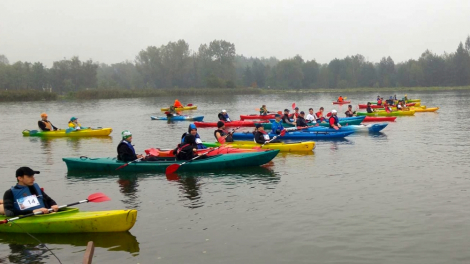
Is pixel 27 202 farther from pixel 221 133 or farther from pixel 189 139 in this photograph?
pixel 221 133

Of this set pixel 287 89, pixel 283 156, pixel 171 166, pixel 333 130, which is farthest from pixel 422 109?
pixel 287 89

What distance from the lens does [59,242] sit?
9.85 metres

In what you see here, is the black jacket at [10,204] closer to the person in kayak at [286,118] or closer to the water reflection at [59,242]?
the water reflection at [59,242]

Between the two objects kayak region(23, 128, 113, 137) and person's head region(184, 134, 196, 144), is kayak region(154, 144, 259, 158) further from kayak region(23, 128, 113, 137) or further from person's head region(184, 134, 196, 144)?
kayak region(23, 128, 113, 137)

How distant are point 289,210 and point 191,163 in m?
5.01

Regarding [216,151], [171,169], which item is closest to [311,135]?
[216,151]

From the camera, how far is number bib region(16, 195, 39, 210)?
9.58m

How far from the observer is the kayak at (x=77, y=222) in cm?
984

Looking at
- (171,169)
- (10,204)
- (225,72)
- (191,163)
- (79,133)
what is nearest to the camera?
(10,204)

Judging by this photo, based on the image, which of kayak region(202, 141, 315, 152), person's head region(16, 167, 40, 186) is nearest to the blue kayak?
kayak region(202, 141, 315, 152)

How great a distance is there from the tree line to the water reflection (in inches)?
3773

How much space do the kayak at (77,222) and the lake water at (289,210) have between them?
18 cm

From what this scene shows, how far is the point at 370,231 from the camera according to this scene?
10.0 m

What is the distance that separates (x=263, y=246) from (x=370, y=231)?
228cm
